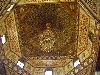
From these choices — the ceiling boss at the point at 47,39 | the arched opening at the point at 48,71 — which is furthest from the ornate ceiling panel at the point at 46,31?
the arched opening at the point at 48,71

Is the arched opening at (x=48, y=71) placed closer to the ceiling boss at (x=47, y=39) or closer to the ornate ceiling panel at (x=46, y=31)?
the ornate ceiling panel at (x=46, y=31)

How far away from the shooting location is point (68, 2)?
30.2 feet

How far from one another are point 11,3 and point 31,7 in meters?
0.84

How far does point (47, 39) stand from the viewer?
10.4 m

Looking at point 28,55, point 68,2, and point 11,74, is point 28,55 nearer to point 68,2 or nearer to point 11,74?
point 11,74

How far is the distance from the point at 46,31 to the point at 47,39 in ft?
1.29

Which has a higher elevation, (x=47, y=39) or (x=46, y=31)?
(x=46, y=31)

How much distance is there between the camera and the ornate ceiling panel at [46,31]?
9562 mm

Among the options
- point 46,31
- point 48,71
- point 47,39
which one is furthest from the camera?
point 48,71

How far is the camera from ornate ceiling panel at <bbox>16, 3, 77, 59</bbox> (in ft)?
31.4

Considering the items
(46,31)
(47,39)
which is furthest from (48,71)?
(46,31)

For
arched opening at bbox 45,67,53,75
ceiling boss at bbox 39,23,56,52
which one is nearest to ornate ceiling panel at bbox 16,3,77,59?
ceiling boss at bbox 39,23,56,52

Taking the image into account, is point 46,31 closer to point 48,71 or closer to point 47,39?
point 47,39

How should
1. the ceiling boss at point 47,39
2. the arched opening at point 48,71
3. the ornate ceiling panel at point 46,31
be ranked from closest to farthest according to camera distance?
the ornate ceiling panel at point 46,31, the ceiling boss at point 47,39, the arched opening at point 48,71
